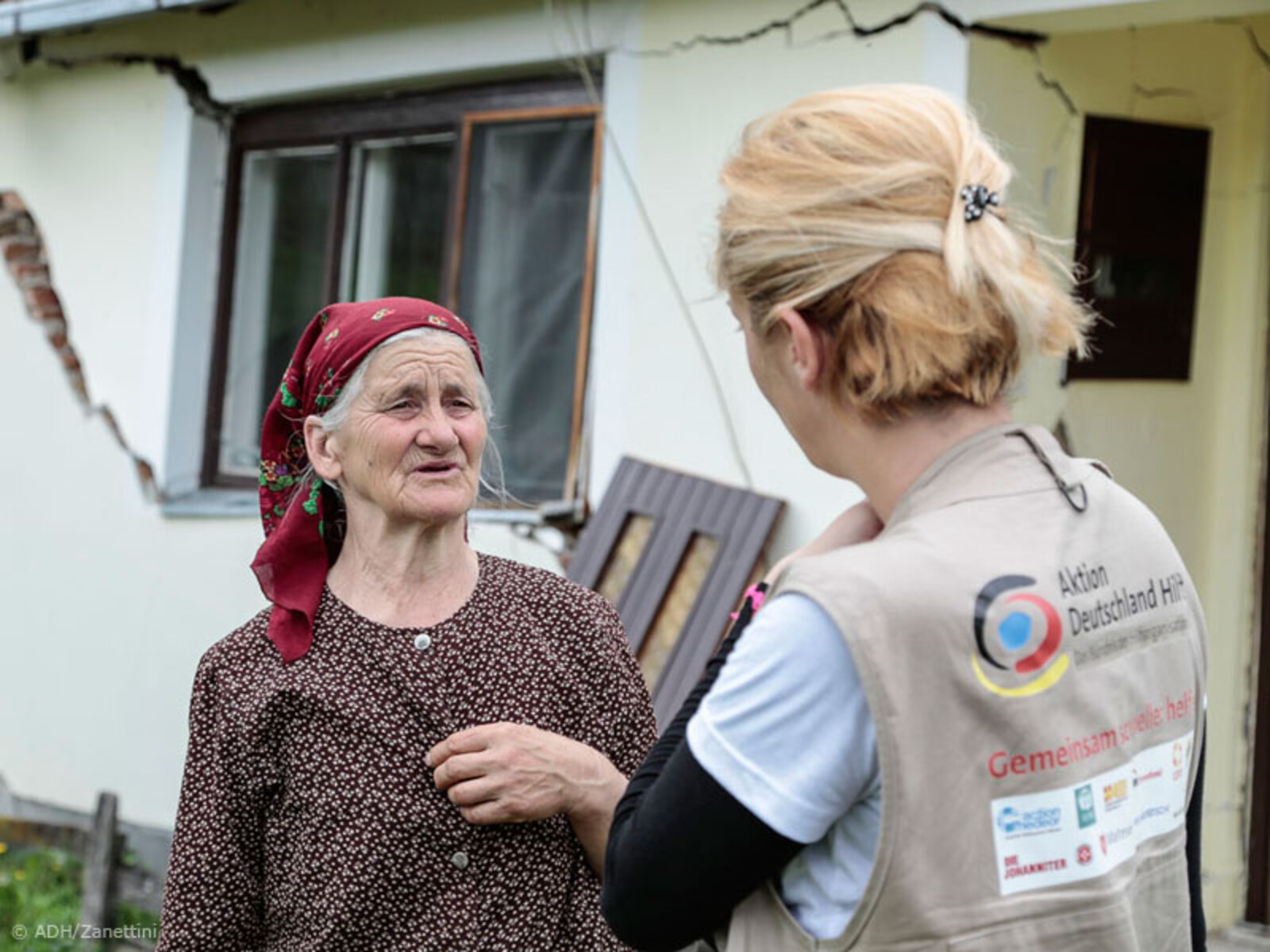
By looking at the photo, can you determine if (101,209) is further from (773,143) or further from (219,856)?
(773,143)

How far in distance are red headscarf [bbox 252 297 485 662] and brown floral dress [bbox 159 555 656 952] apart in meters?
0.04

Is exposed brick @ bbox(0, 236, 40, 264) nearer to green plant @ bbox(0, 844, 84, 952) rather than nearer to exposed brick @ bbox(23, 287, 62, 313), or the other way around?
exposed brick @ bbox(23, 287, 62, 313)

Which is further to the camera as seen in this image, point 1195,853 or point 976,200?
point 1195,853

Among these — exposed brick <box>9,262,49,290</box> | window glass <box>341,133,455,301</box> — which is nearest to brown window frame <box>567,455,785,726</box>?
window glass <box>341,133,455,301</box>

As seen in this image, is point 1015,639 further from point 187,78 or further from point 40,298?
point 40,298

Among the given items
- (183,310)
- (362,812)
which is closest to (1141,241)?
(362,812)

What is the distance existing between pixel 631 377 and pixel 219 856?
248 centimetres

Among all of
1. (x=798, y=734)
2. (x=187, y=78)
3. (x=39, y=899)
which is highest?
(x=187, y=78)

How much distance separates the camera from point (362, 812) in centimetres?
203

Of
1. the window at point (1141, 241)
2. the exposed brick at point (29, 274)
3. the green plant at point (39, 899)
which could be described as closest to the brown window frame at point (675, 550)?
the window at point (1141, 241)

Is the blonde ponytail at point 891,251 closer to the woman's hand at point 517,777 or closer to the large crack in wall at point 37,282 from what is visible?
the woman's hand at point 517,777

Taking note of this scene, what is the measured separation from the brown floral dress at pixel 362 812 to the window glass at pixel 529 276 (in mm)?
2553

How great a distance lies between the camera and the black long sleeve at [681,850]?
1.24 metres

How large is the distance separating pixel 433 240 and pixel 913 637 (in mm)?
4141
